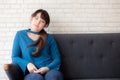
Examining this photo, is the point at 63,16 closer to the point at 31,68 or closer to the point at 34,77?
the point at 31,68

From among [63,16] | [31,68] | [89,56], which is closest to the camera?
[31,68]

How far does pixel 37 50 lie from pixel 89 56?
1.93 ft

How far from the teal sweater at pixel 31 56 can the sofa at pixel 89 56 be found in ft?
0.37

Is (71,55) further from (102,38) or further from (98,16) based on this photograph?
(98,16)

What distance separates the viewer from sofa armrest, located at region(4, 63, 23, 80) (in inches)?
73.2

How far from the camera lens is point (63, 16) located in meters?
2.51

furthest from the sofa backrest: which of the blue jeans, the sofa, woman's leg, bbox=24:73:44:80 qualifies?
woman's leg, bbox=24:73:44:80

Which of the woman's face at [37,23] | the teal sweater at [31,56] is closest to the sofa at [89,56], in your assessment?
the teal sweater at [31,56]

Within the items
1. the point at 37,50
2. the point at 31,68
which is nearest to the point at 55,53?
the point at 37,50

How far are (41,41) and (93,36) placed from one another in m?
0.59

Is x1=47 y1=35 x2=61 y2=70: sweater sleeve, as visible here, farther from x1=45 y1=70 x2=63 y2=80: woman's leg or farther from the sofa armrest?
the sofa armrest

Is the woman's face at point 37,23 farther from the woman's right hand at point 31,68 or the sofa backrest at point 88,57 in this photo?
the woman's right hand at point 31,68

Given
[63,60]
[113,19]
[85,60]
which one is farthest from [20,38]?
[113,19]

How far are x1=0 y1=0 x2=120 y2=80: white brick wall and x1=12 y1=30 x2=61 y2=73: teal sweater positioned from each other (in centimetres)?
28
